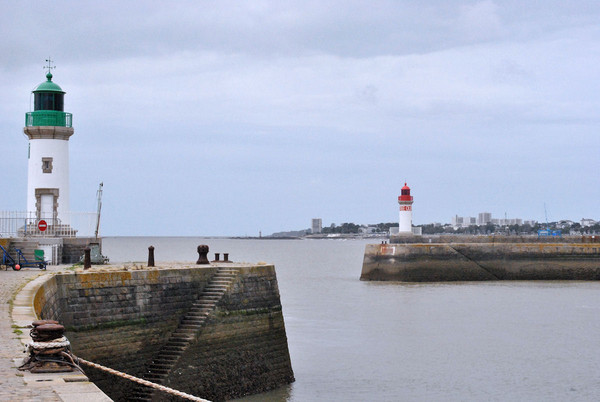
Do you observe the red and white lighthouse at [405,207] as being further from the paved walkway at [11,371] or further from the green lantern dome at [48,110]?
the paved walkway at [11,371]

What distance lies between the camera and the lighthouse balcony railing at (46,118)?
1074 inches

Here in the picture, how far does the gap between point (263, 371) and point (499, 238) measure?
36.5 metres

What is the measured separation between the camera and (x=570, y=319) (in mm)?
32125

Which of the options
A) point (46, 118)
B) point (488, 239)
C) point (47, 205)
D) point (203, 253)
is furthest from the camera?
point (488, 239)

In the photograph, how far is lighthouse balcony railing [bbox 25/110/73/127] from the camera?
27.3 metres

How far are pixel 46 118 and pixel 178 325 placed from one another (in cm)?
1293

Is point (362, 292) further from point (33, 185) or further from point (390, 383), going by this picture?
point (390, 383)

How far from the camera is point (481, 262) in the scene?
168 ft

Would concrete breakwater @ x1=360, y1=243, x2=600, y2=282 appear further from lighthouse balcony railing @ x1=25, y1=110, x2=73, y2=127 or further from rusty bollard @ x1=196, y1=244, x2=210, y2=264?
rusty bollard @ x1=196, y1=244, x2=210, y2=264

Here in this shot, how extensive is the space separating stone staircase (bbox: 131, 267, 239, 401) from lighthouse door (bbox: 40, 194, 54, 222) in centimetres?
1056

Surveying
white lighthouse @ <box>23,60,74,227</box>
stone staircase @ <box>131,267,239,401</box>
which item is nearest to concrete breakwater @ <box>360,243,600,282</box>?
white lighthouse @ <box>23,60,74,227</box>

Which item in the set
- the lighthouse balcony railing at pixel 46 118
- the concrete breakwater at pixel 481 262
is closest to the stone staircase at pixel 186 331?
the lighthouse balcony railing at pixel 46 118

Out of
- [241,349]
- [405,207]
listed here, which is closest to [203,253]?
[241,349]

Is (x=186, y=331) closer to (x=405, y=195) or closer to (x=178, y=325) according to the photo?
(x=178, y=325)
